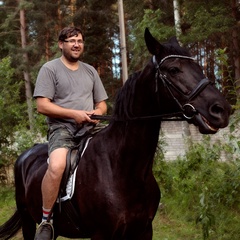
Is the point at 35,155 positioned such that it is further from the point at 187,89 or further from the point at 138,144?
the point at 187,89

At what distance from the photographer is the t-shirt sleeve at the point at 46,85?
12.7 ft

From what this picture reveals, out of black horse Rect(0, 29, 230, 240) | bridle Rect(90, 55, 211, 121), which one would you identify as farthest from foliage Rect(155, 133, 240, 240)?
bridle Rect(90, 55, 211, 121)

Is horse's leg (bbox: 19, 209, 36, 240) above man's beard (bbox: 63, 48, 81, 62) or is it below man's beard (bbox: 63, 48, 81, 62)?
below

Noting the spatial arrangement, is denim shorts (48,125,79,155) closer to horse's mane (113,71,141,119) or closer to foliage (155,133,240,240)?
horse's mane (113,71,141,119)

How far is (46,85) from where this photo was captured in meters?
3.89

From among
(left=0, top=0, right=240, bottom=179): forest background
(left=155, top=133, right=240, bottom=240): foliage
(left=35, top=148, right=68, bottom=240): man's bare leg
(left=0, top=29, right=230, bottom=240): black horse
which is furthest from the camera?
(left=0, top=0, right=240, bottom=179): forest background

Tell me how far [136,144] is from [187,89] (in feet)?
2.31

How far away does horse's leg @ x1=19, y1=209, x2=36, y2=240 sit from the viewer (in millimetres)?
5133

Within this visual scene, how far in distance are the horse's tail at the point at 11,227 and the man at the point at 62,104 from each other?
1616 millimetres

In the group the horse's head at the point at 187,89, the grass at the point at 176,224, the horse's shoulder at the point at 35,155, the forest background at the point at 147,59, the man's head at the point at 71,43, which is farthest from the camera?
the grass at the point at 176,224

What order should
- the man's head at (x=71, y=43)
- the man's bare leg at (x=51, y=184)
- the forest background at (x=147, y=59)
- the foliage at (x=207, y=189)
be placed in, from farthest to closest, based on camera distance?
1. the forest background at (x=147, y=59)
2. the foliage at (x=207, y=189)
3. the man's head at (x=71, y=43)
4. the man's bare leg at (x=51, y=184)

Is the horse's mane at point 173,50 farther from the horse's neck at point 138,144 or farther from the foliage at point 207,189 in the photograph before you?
the foliage at point 207,189

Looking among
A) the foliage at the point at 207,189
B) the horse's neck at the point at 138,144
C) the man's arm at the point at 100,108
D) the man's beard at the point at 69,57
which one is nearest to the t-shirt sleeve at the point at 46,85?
the man's beard at the point at 69,57

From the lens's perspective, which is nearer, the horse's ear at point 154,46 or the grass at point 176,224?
the horse's ear at point 154,46
